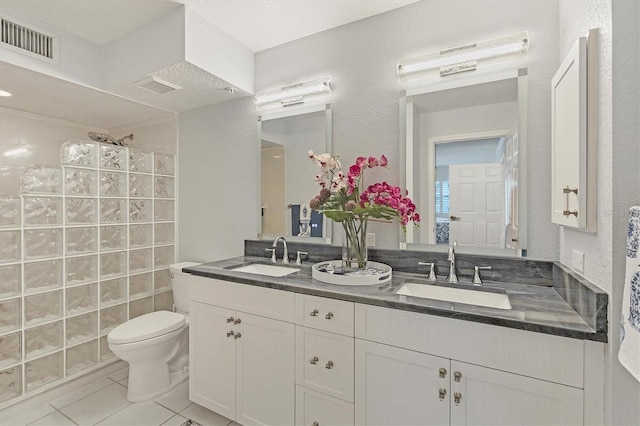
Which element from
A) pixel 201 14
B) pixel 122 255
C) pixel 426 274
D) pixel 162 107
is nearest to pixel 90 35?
pixel 162 107

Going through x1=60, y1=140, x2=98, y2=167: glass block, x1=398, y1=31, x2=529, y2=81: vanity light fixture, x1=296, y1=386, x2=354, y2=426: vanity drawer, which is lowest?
x1=296, y1=386, x2=354, y2=426: vanity drawer

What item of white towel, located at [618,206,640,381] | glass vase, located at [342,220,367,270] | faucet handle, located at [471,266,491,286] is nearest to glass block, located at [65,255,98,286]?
glass vase, located at [342,220,367,270]

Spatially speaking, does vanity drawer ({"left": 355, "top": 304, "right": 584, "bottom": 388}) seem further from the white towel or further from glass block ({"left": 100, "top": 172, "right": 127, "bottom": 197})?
glass block ({"left": 100, "top": 172, "right": 127, "bottom": 197})

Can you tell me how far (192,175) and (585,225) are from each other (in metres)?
2.66

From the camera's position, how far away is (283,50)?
2238mm

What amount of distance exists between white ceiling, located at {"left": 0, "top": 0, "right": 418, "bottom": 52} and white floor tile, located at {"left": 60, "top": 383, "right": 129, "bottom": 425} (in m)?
2.45

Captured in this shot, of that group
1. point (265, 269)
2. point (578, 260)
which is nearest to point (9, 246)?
point (265, 269)

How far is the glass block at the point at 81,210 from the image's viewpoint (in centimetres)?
216

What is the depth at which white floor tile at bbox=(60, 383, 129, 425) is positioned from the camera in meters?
1.92

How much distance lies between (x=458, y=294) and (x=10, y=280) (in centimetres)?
265

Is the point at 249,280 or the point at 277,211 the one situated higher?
the point at 277,211

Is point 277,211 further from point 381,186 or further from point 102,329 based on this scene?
point 102,329

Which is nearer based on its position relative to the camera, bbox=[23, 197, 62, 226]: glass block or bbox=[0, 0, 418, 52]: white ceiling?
bbox=[0, 0, 418, 52]: white ceiling

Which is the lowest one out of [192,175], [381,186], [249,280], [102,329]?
[102,329]
